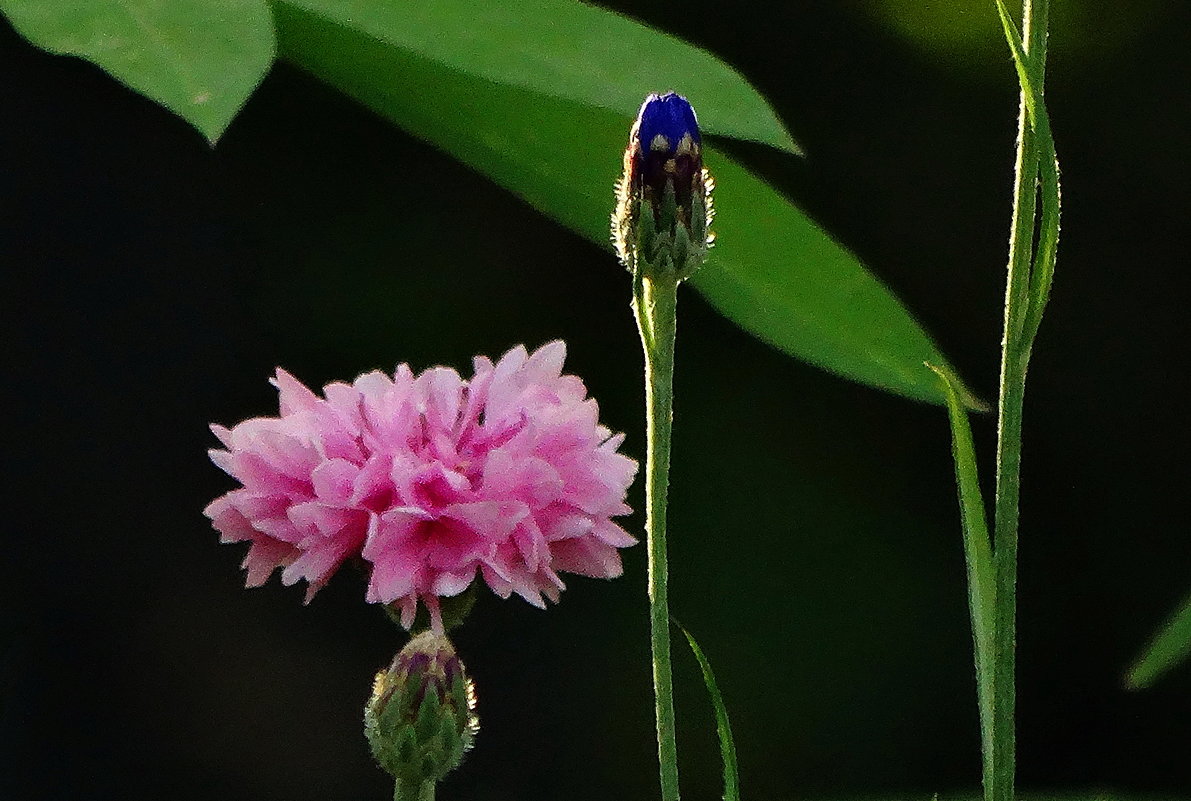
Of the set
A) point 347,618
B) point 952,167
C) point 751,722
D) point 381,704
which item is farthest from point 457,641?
point 381,704

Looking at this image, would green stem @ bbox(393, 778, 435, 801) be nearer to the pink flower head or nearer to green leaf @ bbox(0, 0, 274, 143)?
the pink flower head

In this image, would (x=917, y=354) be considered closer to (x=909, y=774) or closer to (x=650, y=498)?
(x=650, y=498)

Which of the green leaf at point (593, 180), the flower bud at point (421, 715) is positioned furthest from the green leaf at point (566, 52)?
the flower bud at point (421, 715)

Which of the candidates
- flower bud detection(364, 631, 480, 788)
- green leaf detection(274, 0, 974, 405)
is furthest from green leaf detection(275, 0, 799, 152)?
flower bud detection(364, 631, 480, 788)

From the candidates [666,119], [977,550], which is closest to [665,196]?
[666,119]

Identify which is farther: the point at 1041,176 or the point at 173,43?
the point at 1041,176

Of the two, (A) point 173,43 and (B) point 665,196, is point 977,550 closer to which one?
(B) point 665,196
